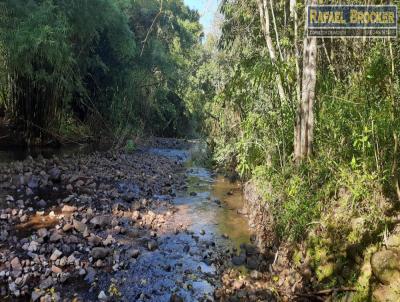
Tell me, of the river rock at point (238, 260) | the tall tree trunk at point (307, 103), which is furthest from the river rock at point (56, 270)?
the tall tree trunk at point (307, 103)

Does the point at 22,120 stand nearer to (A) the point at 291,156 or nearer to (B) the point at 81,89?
(B) the point at 81,89

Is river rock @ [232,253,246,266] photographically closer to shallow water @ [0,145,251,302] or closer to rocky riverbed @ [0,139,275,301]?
rocky riverbed @ [0,139,275,301]

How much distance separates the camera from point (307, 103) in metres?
4.60

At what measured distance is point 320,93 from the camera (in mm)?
4820

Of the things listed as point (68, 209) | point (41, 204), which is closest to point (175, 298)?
point (68, 209)

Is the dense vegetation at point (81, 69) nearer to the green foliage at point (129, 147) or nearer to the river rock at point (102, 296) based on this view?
the green foliage at point (129, 147)

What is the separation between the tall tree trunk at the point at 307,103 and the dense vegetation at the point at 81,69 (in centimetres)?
375

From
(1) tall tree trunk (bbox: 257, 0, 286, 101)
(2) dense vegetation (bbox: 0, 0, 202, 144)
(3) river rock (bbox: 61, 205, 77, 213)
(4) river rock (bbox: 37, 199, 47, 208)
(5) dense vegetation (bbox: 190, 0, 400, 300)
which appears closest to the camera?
(5) dense vegetation (bbox: 190, 0, 400, 300)

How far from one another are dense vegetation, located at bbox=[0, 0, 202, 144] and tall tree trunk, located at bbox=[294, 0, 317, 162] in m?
3.75

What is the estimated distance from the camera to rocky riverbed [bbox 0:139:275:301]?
4051mm

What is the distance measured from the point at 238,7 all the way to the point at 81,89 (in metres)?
7.76

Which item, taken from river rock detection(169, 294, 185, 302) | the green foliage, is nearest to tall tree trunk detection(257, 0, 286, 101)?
river rock detection(169, 294, 185, 302)

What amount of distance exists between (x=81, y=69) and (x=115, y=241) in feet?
33.5

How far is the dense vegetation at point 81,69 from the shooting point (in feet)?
30.9
